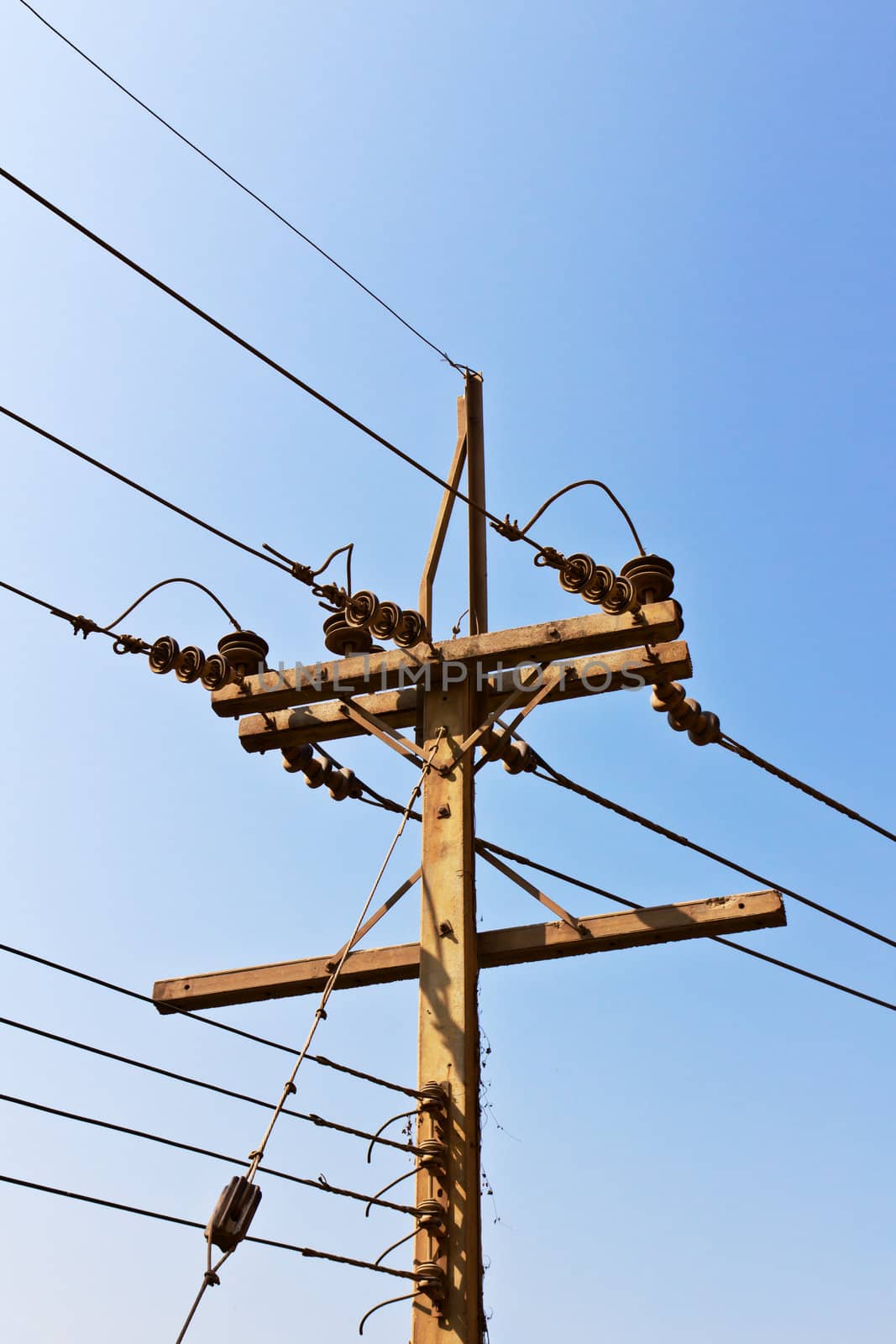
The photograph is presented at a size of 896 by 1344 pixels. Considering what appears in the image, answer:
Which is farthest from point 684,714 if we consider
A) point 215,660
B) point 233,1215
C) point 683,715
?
point 233,1215

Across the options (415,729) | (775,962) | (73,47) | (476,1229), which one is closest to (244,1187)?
(476,1229)

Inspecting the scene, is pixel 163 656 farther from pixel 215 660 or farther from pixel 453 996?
pixel 453 996

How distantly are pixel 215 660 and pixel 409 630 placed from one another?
89 centimetres

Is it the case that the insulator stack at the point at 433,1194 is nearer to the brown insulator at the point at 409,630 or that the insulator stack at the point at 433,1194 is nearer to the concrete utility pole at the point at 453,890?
the concrete utility pole at the point at 453,890

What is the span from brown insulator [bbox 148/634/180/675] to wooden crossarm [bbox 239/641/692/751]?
0.53 m

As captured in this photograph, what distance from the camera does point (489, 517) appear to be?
20.5 ft

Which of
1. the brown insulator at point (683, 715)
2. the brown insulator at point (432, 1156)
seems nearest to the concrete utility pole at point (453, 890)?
the brown insulator at point (432, 1156)

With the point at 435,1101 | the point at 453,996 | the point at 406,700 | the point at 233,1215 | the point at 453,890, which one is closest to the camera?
the point at 233,1215

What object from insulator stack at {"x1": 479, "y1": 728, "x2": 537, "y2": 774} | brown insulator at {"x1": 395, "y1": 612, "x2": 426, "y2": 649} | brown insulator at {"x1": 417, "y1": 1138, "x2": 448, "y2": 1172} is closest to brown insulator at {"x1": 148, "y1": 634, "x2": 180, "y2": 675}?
brown insulator at {"x1": 395, "y1": 612, "x2": 426, "y2": 649}

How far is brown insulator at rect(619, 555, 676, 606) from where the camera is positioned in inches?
254

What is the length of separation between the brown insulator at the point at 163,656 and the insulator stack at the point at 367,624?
68cm

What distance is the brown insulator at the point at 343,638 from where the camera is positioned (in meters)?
6.77

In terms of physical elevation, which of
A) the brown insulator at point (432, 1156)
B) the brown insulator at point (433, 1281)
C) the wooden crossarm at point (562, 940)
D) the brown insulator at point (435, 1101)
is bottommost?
the brown insulator at point (433, 1281)

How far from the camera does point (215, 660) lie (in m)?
6.92
